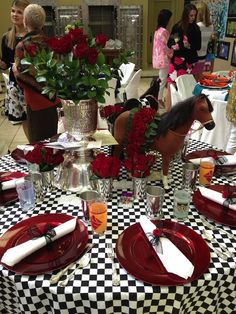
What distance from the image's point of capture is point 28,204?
3.75 ft

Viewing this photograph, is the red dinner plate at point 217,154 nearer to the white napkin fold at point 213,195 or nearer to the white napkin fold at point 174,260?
the white napkin fold at point 213,195

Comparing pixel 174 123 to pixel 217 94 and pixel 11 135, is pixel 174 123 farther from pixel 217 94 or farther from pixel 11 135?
pixel 11 135

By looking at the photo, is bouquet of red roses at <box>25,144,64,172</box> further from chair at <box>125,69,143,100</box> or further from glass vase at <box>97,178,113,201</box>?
chair at <box>125,69,143,100</box>

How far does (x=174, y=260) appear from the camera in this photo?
848 mm

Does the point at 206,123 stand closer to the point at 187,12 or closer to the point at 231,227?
the point at 231,227

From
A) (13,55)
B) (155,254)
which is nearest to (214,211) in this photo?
(155,254)

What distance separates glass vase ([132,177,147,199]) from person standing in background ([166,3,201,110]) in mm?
2583

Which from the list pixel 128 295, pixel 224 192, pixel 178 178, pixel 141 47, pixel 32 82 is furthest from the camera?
pixel 141 47

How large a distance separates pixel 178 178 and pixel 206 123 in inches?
11.4

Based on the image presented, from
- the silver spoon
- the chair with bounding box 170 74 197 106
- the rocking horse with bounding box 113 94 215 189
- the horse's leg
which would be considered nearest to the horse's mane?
the rocking horse with bounding box 113 94 215 189

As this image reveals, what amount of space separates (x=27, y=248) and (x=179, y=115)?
2.50ft

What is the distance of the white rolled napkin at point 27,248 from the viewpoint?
0.84 metres

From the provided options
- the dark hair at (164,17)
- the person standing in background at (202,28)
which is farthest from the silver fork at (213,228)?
the dark hair at (164,17)

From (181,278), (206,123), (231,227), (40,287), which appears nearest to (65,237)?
(40,287)
